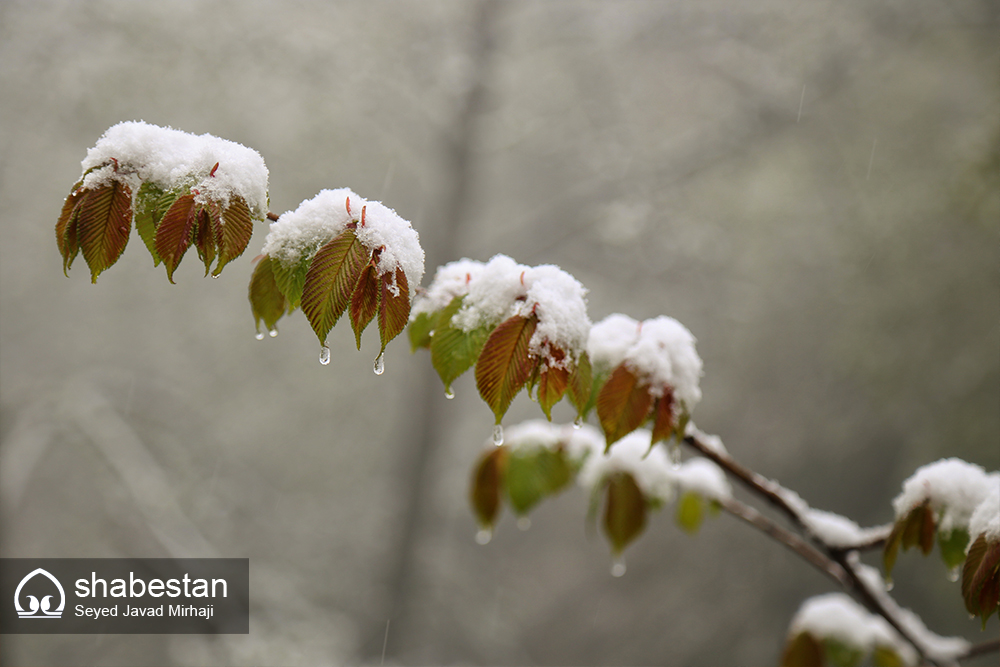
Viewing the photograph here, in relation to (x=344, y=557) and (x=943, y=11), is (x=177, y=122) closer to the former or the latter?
(x=344, y=557)

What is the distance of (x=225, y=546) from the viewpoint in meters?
3.27

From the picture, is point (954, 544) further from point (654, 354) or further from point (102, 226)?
point (102, 226)

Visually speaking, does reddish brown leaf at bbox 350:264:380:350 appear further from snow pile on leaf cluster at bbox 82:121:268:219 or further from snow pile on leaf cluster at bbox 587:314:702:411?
snow pile on leaf cluster at bbox 587:314:702:411

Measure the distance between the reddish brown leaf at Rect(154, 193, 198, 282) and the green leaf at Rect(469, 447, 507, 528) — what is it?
71 centimetres

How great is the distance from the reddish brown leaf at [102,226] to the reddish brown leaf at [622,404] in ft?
1.76

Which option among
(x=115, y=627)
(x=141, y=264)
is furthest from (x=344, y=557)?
(x=141, y=264)

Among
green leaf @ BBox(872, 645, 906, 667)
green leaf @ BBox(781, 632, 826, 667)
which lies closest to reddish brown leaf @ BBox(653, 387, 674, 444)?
green leaf @ BBox(781, 632, 826, 667)

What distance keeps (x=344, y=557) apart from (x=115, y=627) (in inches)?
49.2

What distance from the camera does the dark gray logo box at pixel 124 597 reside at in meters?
2.61

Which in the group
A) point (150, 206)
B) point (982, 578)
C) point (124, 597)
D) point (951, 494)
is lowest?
point (982, 578)

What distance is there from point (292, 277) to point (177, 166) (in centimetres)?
16

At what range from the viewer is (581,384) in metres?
0.63

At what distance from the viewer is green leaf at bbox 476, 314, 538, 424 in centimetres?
58

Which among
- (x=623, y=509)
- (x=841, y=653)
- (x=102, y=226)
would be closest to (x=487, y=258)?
(x=623, y=509)
